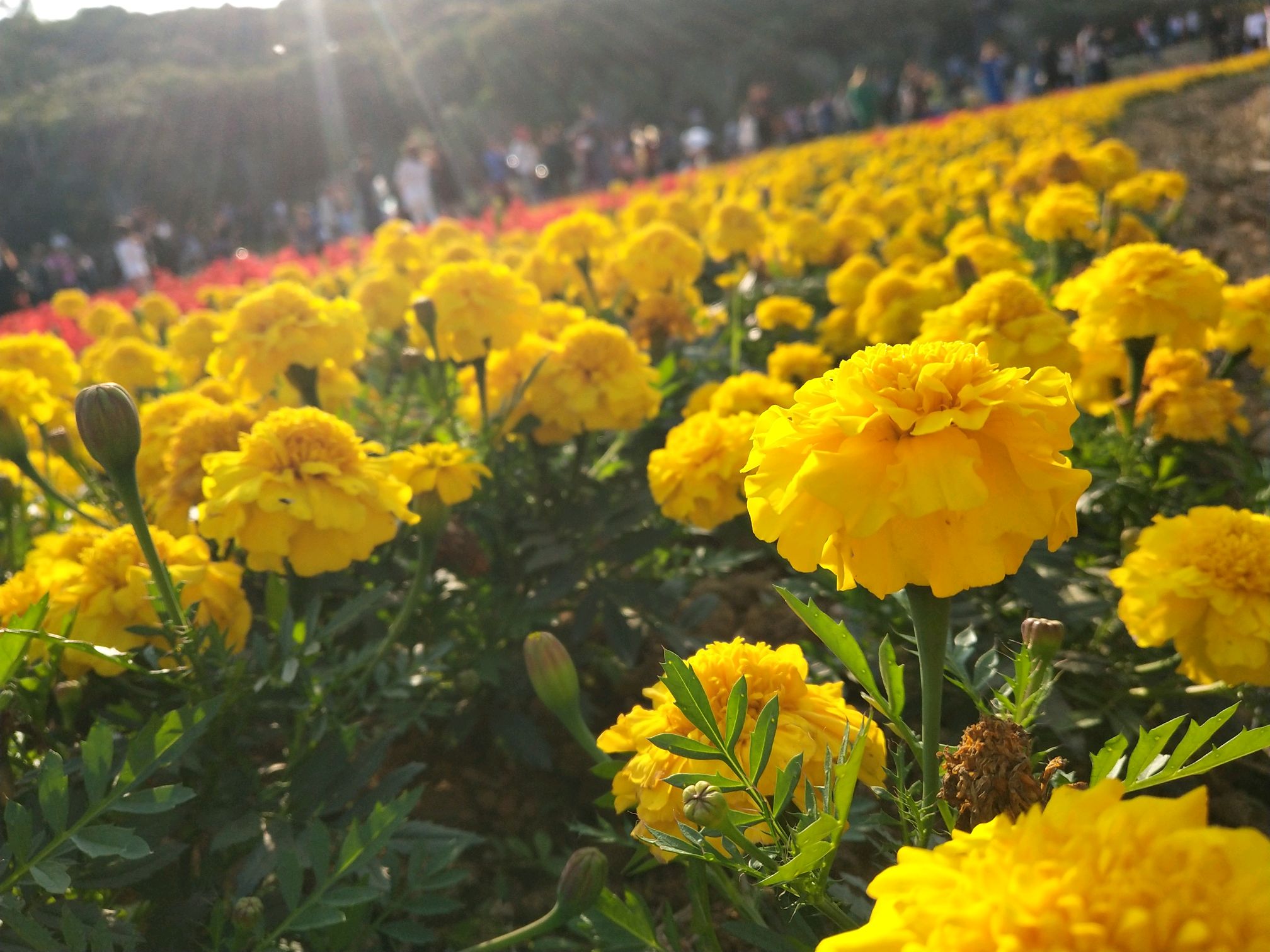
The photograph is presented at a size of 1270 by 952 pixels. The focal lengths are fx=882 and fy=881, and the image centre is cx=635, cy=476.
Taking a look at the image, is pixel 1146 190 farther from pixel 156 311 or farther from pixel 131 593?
pixel 156 311

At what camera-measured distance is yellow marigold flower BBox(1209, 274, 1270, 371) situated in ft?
6.50

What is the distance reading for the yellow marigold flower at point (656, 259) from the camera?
293 centimetres

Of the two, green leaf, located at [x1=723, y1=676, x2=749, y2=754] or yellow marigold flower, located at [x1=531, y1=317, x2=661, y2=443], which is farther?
yellow marigold flower, located at [x1=531, y1=317, x2=661, y2=443]

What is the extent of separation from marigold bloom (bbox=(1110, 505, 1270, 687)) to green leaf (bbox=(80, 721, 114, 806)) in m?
1.37

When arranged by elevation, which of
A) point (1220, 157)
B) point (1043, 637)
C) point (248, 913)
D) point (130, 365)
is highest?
point (130, 365)

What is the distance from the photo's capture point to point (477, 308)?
6.77 feet

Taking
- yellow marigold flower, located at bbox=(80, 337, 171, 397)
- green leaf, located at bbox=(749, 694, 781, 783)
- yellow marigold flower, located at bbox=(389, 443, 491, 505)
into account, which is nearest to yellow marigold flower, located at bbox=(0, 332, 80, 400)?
yellow marigold flower, located at bbox=(80, 337, 171, 397)

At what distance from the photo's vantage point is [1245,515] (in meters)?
1.32

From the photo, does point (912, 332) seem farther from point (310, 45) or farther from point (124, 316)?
point (310, 45)

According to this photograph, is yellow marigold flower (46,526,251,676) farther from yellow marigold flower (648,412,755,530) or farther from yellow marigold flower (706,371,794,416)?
yellow marigold flower (706,371,794,416)

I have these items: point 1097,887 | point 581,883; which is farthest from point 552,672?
point 1097,887

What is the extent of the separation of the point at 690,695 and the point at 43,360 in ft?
8.54

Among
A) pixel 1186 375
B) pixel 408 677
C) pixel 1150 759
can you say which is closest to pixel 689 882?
pixel 1150 759

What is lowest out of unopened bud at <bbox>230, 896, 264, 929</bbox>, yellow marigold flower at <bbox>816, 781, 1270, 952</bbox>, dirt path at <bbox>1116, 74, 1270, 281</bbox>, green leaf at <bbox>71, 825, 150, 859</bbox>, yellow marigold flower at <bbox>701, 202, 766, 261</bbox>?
dirt path at <bbox>1116, 74, 1270, 281</bbox>
